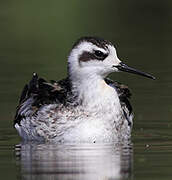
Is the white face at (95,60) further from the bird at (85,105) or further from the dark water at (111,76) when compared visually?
the dark water at (111,76)

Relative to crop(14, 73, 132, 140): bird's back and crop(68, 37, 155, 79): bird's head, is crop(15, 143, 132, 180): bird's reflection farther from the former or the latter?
crop(68, 37, 155, 79): bird's head

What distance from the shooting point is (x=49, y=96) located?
20.9 m

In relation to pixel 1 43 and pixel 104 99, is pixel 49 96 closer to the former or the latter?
pixel 104 99

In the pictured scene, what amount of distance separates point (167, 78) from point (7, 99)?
4.26 metres

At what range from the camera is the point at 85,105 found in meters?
20.5

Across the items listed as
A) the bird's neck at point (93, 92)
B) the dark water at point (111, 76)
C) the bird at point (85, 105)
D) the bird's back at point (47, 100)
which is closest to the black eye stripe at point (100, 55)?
the bird at point (85, 105)

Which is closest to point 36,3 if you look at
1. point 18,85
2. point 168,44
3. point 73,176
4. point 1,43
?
point 1,43

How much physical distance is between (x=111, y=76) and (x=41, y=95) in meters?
7.24

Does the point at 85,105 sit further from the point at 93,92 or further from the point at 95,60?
the point at 95,60

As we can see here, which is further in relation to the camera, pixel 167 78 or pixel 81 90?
pixel 167 78

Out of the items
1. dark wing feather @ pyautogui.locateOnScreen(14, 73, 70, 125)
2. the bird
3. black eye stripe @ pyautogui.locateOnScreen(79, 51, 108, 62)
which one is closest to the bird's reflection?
the bird

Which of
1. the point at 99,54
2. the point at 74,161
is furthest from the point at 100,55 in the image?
the point at 74,161

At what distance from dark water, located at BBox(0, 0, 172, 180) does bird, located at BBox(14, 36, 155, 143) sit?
351 millimetres

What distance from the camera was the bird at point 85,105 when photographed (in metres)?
20.1
